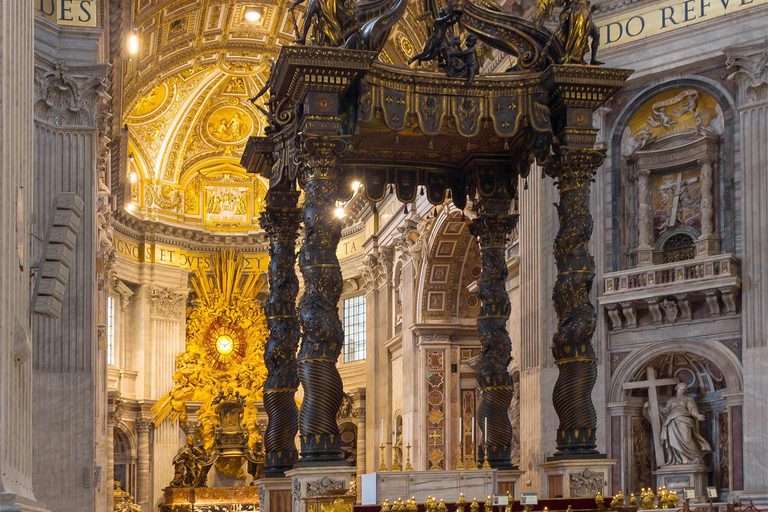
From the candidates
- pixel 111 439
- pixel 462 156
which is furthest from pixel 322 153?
pixel 111 439

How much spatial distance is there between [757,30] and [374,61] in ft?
25.3

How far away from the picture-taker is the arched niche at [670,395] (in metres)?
15.5

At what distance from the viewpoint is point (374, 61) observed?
10.3 m

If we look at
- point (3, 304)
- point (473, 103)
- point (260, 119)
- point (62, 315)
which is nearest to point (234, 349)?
point (260, 119)

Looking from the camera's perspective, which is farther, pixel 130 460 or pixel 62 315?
pixel 130 460

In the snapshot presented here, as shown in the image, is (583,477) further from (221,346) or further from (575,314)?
(221,346)

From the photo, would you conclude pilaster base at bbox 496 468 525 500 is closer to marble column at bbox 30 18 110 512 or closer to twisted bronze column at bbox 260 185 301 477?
twisted bronze column at bbox 260 185 301 477

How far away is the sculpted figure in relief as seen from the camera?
15766 millimetres

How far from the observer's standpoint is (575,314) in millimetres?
10469

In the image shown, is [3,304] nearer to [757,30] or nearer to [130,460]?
[757,30]

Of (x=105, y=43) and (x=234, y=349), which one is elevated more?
(x=105, y=43)

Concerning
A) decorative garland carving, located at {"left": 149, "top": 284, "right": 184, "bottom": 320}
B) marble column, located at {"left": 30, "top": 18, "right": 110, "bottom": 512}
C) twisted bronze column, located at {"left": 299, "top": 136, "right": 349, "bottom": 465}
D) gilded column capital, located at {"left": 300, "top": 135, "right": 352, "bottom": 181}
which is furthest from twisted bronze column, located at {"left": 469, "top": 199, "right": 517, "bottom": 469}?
decorative garland carving, located at {"left": 149, "top": 284, "right": 184, "bottom": 320}

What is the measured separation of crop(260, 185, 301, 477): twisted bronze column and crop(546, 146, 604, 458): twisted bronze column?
278 centimetres

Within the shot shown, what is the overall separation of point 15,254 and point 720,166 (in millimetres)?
11316
